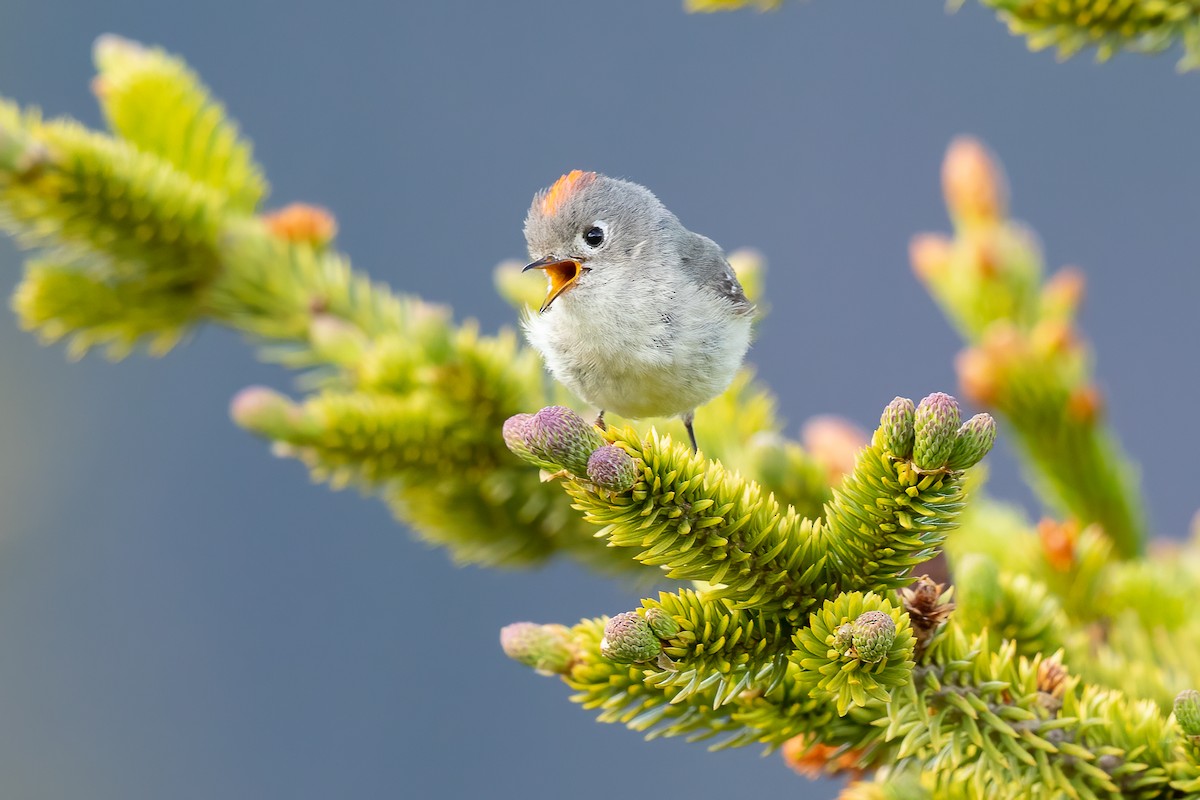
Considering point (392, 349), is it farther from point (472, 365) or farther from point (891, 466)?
point (891, 466)

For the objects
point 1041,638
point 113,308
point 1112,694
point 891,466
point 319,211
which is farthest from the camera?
point 319,211

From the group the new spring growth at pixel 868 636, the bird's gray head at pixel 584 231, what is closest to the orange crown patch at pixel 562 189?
the bird's gray head at pixel 584 231

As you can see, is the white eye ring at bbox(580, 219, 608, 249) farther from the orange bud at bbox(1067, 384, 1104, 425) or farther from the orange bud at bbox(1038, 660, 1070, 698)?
the orange bud at bbox(1038, 660, 1070, 698)

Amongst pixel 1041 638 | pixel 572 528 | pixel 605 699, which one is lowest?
pixel 605 699

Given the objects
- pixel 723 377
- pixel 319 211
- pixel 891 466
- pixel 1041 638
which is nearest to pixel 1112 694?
pixel 1041 638

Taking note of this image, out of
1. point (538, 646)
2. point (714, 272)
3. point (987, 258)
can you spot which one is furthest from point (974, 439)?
point (987, 258)

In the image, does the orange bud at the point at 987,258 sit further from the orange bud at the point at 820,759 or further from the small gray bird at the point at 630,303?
the orange bud at the point at 820,759

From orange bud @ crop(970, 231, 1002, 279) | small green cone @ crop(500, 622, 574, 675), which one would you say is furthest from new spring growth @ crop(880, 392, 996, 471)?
orange bud @ crop(970, 231, 1002, 279)
